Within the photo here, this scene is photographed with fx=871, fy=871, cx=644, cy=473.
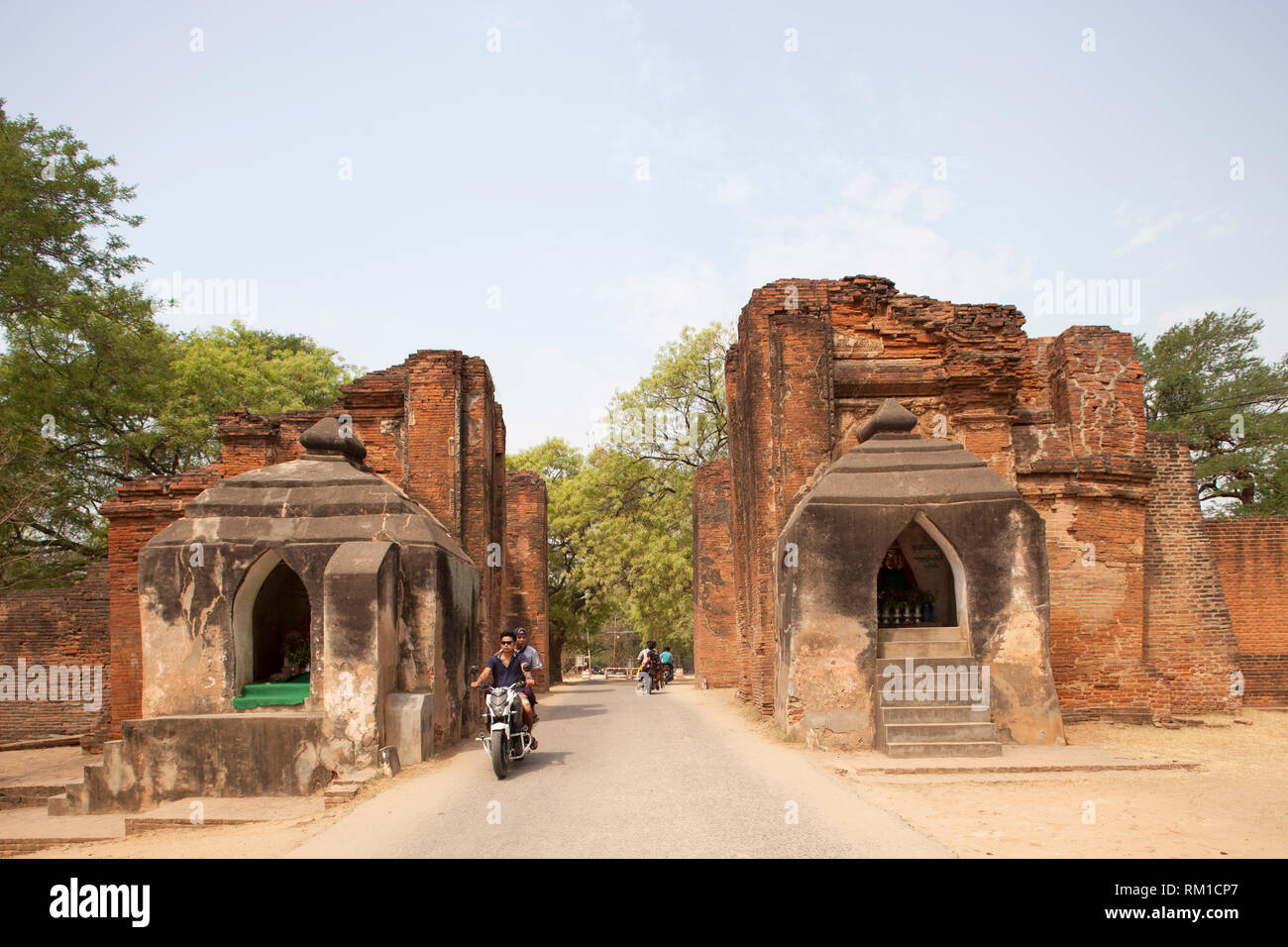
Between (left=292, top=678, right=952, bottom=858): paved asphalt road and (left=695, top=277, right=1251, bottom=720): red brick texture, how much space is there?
360 cm

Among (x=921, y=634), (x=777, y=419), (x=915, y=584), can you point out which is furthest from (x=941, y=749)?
(x=777, y=419)

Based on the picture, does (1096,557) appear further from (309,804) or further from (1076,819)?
(309,804)

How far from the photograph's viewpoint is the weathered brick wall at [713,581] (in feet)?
70.4

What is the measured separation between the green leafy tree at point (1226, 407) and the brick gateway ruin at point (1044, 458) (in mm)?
12428

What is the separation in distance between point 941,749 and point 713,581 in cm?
1352

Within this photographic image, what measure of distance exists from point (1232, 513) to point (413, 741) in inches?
1011

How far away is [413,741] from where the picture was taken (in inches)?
347

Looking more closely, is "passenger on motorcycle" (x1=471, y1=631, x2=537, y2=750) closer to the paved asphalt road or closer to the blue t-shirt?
the blue t-shirt

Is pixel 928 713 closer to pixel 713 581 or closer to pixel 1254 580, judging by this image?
pixel 1254 580

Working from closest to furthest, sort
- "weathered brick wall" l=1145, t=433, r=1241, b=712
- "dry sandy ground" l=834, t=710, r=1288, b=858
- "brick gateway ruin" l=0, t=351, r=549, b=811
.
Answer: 1. "dry sandy ground" l=834, t=710, r=1288, b=858
2. "brick gateway ruin" l=0, t=351, r=549, b=811
3. "weathered brick wall" l=1145, t=433, r=1241, b=712

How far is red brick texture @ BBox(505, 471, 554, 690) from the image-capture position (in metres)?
23.9

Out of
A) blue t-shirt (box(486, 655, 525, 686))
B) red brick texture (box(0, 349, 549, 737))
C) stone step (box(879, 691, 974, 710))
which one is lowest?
stone step (box(879, 691, 974, 710))

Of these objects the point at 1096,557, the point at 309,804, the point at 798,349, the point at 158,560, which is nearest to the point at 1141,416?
the point at 1096,557

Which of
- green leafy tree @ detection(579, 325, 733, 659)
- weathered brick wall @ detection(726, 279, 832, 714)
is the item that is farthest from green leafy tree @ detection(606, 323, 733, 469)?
weathered brick wall @ detection(726, 279, 832, 714)
